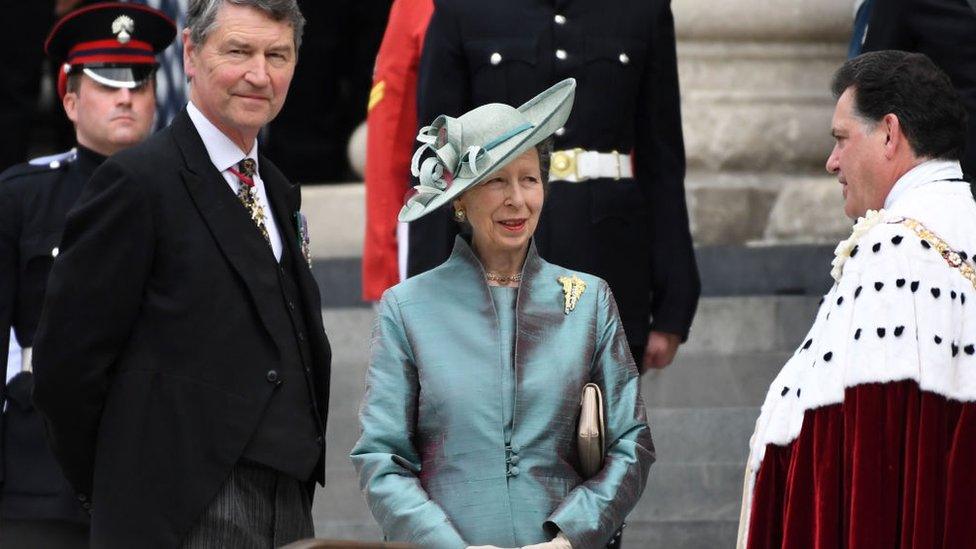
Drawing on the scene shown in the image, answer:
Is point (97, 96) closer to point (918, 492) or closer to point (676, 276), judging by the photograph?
point (676, 276)

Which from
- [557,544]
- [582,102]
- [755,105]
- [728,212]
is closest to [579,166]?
[582,102]

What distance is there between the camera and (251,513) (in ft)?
15.2

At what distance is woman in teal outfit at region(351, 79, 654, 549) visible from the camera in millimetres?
4391

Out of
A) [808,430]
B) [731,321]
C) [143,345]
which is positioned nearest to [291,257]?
[143,345]

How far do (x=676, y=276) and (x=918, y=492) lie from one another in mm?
1422

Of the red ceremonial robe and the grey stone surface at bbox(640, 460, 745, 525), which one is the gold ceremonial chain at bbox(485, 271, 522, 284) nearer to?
the red ceremonial robe

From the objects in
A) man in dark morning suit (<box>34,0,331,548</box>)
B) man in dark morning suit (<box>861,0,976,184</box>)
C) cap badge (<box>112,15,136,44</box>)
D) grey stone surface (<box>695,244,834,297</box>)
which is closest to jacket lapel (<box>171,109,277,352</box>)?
man in dark morning suit (<box>34,0,331,548</box>)

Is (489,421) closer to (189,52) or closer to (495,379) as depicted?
(495,379)

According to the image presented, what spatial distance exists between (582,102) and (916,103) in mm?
1166

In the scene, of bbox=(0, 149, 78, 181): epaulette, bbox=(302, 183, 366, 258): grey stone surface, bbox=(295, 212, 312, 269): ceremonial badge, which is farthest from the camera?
bbox=(302, 183, 366, 258): grey stone surface

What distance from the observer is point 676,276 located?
573cm

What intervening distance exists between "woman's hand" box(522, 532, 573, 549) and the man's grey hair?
1326 mm

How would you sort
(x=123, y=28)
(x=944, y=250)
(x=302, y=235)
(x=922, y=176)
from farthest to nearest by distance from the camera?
(x=123, y=28) < (x=302, y=235) < (x=922, y=176) < (x=944, y=250)

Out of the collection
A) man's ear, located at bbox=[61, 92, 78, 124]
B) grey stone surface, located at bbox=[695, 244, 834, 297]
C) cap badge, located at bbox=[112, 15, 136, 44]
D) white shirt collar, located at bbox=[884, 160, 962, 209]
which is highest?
cap badge, located at bbox=[112, 15, 136, 44]
